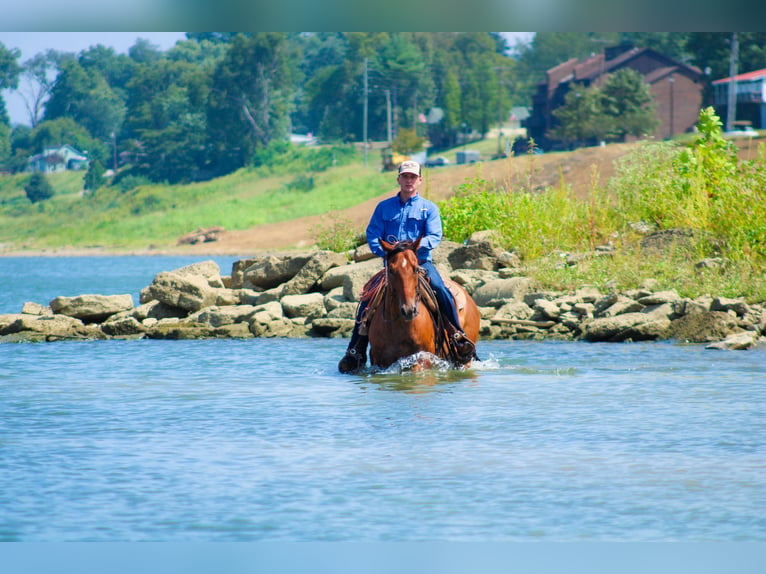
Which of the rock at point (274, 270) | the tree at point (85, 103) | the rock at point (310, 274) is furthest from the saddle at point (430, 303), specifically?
the tree at point (85, 103)

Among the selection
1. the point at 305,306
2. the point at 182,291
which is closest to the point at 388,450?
the point at 305,306

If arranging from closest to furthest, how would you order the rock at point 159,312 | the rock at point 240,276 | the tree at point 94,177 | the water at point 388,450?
the water at point 388,450
the rock at point 159,312
the rock at point 240,276
the tree at point 94,177

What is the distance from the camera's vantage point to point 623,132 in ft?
271

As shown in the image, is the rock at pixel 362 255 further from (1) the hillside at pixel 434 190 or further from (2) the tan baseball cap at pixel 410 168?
(1) the hillside at pixel 434 190

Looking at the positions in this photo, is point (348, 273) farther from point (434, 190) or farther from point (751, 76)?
point (751, 76)

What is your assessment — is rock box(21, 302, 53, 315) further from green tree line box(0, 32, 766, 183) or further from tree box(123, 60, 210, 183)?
tree box(123, 60, 210, 183)

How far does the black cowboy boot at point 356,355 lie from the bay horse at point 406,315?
340 mm

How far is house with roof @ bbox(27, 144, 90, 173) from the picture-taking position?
112 m

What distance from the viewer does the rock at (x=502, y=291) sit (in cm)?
1988

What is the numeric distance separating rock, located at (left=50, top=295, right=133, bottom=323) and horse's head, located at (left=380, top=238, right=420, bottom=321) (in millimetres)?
Result: 9581

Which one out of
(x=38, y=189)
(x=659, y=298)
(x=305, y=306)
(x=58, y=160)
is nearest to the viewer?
(x=659, y=298)

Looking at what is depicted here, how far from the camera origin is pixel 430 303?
1323 cm

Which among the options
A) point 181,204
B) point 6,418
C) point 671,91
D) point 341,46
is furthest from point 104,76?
point 6,418

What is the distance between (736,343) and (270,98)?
290 feet
